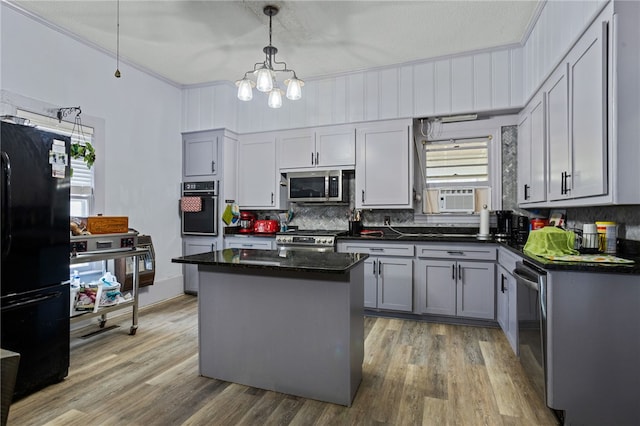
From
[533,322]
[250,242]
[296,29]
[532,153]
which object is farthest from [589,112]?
[250,242]

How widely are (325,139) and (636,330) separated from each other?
337 centimetres

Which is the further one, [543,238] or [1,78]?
[1,78]

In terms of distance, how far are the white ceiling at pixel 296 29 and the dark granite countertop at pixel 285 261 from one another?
2.11 m

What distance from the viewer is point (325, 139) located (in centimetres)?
428

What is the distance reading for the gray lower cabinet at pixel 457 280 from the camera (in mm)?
3395

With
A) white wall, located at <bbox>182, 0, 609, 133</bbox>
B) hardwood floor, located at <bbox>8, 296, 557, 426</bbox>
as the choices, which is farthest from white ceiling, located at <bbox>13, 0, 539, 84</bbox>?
hardwood floor, located at <bbox>8, 296, 557, 426</bbox>

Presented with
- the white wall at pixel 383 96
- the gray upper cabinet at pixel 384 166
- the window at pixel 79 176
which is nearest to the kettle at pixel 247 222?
the white wall at pixel 383 96

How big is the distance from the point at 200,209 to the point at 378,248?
8.03ft

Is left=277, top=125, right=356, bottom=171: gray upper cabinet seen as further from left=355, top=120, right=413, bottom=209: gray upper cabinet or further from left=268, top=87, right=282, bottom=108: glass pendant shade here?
left=268, top=87, right=282, bottom=108: glass pendant shade

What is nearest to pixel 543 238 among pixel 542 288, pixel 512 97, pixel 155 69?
pixel 542 288

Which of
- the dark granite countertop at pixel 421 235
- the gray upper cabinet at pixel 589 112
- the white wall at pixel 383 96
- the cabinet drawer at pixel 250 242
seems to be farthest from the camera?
the cabinet drawer at pixel 250 242

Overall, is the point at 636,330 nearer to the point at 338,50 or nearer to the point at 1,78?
the point at 338,50

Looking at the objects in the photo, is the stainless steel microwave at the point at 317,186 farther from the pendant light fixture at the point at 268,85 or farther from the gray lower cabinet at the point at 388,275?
the pendant light fixture at the point at 268,85

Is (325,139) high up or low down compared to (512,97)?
down
